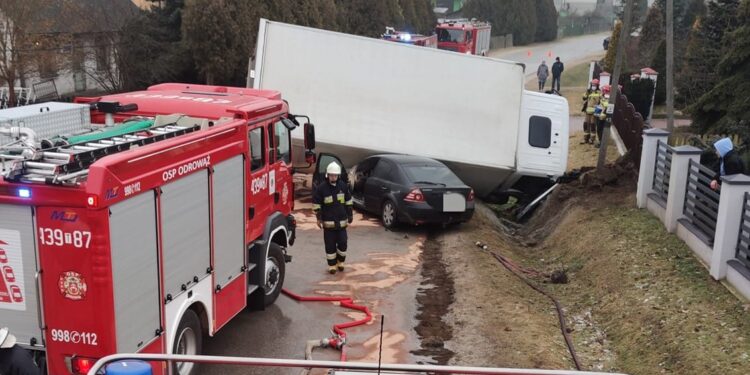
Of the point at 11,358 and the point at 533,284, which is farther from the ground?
the point at 11,358

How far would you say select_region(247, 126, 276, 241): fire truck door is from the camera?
8492mm

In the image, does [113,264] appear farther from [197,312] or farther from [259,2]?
[259,2]

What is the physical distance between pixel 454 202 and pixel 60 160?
876cm

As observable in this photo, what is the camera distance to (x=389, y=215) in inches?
557

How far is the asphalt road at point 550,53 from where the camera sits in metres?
57.0

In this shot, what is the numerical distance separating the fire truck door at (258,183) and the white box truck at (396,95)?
7339 mm

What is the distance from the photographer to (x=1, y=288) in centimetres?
563

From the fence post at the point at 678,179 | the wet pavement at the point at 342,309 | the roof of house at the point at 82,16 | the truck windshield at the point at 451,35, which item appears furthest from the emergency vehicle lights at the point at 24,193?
the truck windshield at the point at 451,35

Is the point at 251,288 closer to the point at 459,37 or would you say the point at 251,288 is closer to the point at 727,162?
the point at 727,162

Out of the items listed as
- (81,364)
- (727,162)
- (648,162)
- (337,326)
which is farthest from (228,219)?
(648,162)

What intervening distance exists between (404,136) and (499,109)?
86.0 inches

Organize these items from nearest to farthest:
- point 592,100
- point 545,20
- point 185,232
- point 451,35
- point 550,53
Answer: point 185,232, point 592,100, point 451,35, point 550,53, point 545,20

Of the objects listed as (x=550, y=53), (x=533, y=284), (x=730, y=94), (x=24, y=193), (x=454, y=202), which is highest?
(x=24, y=193)

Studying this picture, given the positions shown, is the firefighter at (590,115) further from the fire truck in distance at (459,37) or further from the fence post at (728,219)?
the fire truck in distance at (459,37)
